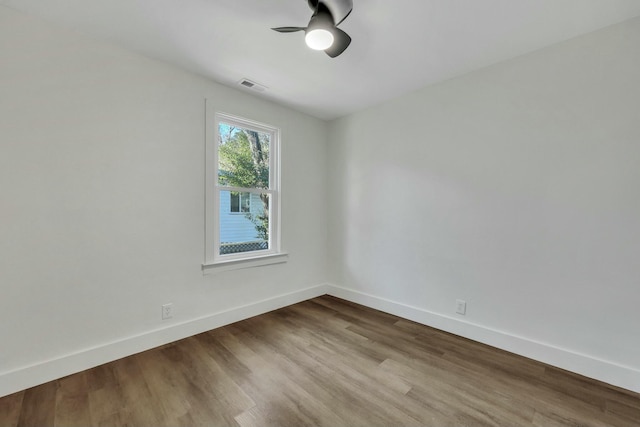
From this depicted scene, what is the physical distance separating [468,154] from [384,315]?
6.45 feet

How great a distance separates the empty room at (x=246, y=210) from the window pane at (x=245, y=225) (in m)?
0.03

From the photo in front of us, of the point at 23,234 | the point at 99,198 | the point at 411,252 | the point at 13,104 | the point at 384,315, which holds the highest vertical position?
the point at 13,104

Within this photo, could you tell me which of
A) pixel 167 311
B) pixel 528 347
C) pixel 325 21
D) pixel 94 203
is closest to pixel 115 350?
pixel 167 311

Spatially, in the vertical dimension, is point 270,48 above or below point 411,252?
above

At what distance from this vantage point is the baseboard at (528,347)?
1865 mm

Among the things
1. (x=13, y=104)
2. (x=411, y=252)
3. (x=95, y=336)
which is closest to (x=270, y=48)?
(x=13, y=104)

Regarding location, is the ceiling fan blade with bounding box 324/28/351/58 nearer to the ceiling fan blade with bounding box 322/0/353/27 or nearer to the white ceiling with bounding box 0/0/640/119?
the ceiling fan blade with bounding box 322/0/353/27

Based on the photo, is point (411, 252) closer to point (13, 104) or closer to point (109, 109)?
point (109, 109)

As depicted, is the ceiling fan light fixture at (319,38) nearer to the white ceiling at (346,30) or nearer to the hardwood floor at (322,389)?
the white ceiling at (346,30)

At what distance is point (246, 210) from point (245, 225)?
18cm

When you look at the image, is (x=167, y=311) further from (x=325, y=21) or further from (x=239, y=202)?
(x=325, y=21)

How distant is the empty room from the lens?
1.73 metres

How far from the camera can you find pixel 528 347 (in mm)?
2227

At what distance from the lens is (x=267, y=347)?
2.37 meters
